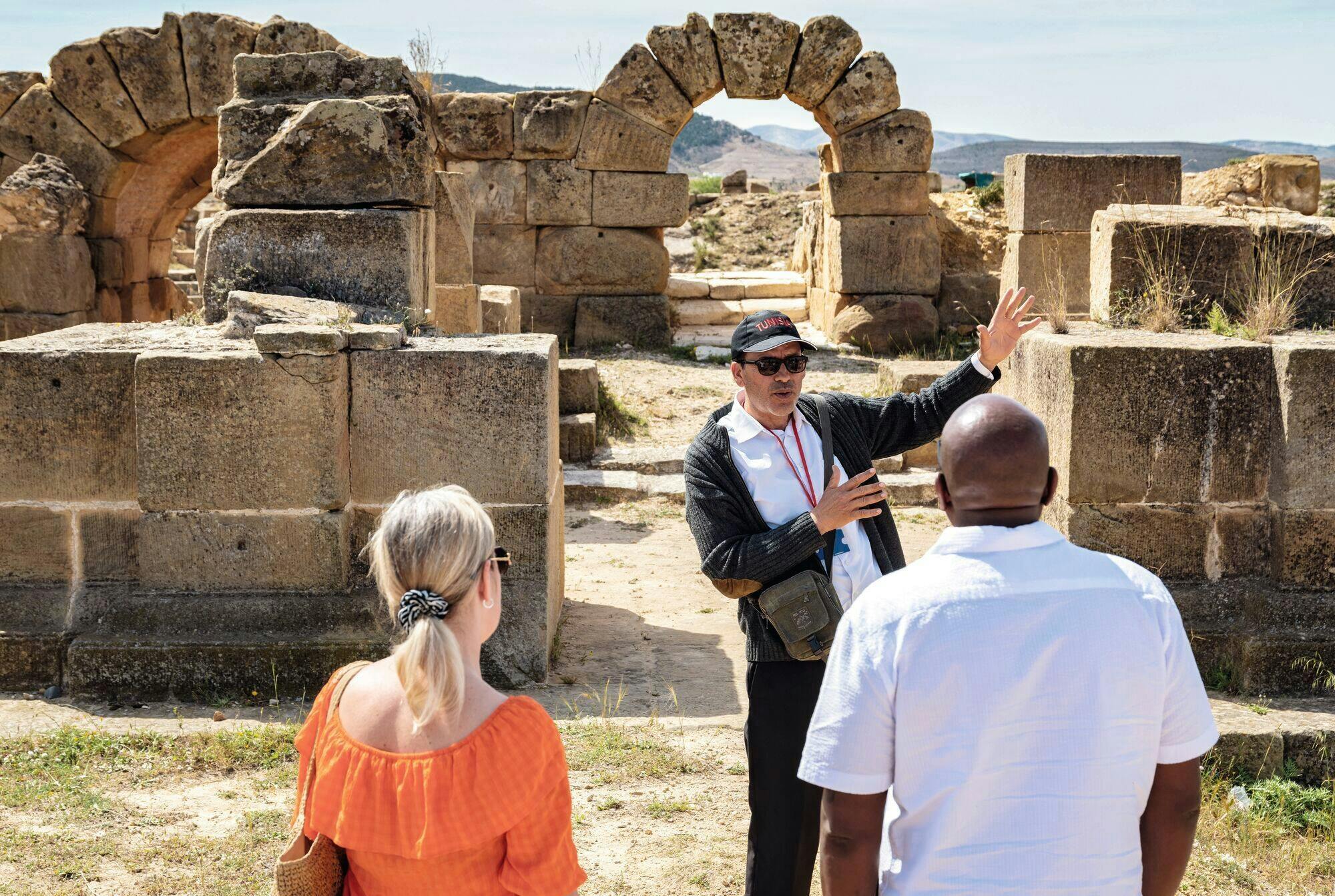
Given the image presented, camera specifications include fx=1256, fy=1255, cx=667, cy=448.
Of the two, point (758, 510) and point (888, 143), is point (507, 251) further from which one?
point (758, 510)

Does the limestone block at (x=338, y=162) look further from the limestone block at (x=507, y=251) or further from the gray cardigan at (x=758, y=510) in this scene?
the limestone block at (x=507, y=251)

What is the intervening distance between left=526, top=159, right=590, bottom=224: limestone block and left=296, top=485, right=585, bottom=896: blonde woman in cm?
1167

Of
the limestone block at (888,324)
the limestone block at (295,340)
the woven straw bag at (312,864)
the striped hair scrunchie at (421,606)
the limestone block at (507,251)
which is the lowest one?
the woven straw bag at (312,864)

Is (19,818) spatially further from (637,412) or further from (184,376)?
Result: (637,412)

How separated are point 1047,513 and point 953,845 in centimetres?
348

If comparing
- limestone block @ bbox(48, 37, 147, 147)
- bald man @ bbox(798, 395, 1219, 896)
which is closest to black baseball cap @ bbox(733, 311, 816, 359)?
bald man @ bbox(798, 395, 1219, 896)

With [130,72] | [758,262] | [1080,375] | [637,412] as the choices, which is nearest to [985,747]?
[1080,375]

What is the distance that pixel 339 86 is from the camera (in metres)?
6.36

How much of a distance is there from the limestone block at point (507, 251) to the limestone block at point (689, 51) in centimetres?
226

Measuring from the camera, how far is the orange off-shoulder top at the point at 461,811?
6.61ft

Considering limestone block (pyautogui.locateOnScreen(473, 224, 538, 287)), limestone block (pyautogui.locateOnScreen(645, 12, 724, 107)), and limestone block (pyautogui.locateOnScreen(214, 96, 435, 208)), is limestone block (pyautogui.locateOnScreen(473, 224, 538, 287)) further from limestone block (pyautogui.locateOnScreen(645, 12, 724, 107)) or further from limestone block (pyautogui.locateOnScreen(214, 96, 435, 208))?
limestone block (pyautogui.locateOnScreen(214, 96, 435, 208))

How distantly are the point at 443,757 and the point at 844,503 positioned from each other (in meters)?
1.24

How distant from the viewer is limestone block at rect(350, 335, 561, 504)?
16.4 feet

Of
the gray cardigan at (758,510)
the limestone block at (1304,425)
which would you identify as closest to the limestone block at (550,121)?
the limestone block at (1304,425)
